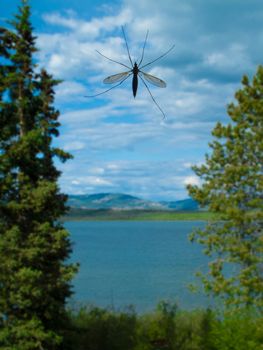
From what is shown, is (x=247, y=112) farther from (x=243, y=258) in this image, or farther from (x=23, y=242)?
(x=23, y=242)

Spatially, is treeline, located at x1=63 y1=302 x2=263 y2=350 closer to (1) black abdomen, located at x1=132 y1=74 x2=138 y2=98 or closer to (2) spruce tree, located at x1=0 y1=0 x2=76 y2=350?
(2) spruce tree, located at x1=0 y1=0 x2=76 y2=350

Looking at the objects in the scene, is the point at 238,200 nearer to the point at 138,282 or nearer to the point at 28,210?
the point at 28,210

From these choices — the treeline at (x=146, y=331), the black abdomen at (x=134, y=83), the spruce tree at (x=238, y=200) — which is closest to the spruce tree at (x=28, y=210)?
the treeline at (x=146, y=331)

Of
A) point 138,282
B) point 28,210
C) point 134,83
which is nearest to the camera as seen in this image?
point 134,83

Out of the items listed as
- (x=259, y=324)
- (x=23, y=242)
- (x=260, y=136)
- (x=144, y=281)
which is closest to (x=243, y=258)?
(x=259, y=324)

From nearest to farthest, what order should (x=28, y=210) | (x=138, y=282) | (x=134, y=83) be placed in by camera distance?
1. (x=134, y=83)
2. (x=28, y=210)
3. (x=138, y=282)

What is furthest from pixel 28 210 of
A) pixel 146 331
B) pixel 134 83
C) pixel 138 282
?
pixel 138 282
